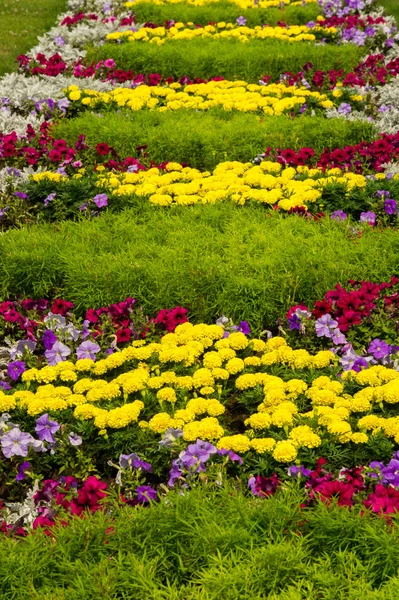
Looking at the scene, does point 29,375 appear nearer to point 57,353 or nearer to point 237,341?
point 57,353

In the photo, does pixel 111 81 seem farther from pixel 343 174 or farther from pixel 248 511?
pixel 248 511

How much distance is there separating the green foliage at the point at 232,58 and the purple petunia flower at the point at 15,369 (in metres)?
7.89

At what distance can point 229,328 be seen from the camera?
18.6 ft

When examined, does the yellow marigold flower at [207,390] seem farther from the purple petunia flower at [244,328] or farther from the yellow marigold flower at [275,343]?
the purple petunia flower at [244,328]

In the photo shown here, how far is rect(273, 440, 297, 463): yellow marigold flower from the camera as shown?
4.28 metres

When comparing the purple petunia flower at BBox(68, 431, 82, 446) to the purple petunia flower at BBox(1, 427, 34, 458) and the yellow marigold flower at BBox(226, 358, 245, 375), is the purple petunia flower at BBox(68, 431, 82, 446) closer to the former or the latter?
the purple petunia flower at BBox(1, 427, 34, 458)

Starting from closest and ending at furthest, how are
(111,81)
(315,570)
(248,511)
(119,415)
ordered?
(315,570), (248,511), (119,415), (111,81)

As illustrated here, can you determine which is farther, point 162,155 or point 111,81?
point 111,81

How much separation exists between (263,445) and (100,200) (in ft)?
13.4

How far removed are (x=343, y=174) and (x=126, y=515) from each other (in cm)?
531

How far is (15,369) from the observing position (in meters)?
5.41

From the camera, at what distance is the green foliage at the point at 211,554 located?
3473 mm

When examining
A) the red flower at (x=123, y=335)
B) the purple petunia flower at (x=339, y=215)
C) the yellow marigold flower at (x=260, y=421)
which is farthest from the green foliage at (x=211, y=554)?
the purple petunia flower at (x=339, y=215)

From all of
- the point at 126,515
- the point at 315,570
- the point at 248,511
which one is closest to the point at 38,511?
the point at 126,515
